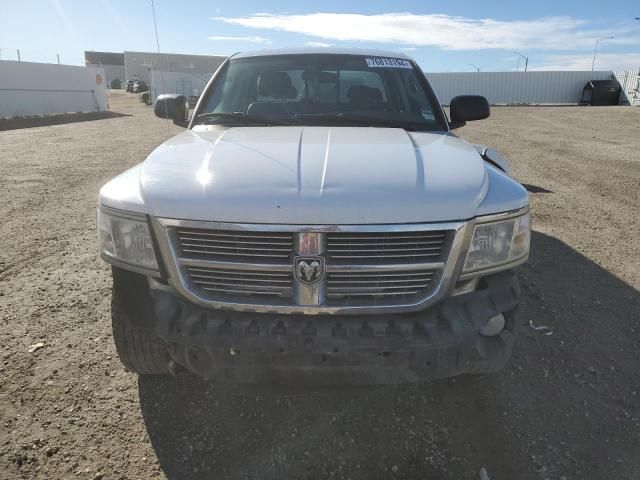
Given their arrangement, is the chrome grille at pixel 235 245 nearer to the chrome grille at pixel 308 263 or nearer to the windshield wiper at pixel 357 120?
the chrome grille at pixel 308 263

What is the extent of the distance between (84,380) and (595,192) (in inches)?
295

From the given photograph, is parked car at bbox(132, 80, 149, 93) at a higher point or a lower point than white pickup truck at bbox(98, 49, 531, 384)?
lower

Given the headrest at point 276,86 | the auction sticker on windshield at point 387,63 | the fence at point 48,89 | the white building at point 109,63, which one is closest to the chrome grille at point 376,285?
the headrest at point 276,86

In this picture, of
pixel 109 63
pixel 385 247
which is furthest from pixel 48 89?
pixel 109 63

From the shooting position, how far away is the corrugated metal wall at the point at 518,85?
36.8m

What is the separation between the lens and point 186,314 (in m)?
2.13

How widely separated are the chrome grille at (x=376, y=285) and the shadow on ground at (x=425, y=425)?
1.43 ft

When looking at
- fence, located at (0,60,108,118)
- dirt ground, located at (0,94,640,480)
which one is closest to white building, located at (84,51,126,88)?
fence, located at (0,60,108,118)

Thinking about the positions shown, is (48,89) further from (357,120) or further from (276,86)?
(357,120)

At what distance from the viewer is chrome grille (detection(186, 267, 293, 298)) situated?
211 cm

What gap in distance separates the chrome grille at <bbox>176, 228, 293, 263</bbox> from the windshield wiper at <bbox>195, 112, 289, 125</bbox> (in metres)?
1.35

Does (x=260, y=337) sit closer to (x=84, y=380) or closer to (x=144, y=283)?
(x=144, y=283)

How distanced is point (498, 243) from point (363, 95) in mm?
1766

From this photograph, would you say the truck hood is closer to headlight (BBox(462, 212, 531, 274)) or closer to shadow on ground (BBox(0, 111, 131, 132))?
headlight (BBox(462, 212, 531, 274))
